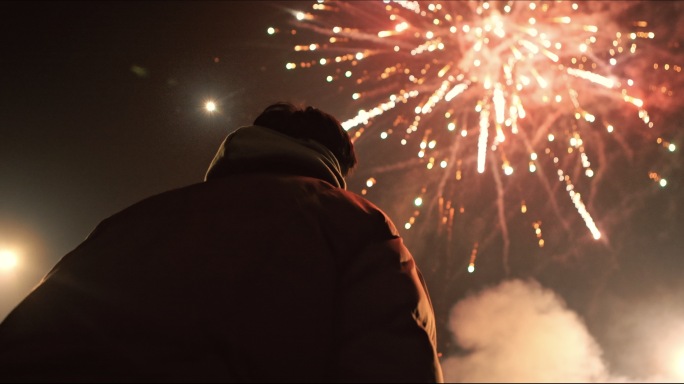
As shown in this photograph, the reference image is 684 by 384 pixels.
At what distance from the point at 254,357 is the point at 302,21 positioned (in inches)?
191

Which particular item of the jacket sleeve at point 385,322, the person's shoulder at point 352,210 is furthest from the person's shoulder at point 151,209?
the jacket sleeve at point 385,322

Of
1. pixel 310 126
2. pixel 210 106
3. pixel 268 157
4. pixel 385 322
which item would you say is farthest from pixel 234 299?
pixel 210 106

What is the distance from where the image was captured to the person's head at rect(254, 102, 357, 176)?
133 cm

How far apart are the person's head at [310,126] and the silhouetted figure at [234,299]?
1.11 ft

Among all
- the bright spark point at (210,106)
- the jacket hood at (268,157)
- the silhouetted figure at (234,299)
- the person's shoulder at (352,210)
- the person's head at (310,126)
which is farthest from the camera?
the bright spark point at (210,106)

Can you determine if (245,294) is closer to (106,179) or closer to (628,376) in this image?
(106,179)

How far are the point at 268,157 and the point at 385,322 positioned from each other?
0.58 meters

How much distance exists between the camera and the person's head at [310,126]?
133cm

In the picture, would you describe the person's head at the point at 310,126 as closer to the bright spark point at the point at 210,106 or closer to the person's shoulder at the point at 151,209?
the person's shoulder at the point at 151,209

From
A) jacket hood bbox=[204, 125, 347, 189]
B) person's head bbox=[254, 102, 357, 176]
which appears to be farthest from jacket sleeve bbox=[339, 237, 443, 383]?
person's head bbox=[254, 102, 357, 176]

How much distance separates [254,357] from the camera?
2.28 ft

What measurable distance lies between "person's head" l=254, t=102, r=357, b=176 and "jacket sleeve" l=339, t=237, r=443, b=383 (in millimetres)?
555

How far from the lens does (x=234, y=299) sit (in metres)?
0.76

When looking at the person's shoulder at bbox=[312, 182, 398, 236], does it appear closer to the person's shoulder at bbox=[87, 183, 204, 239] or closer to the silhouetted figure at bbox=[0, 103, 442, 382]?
the silhouetted figure at bbox=[0, 103, 442, 382]
